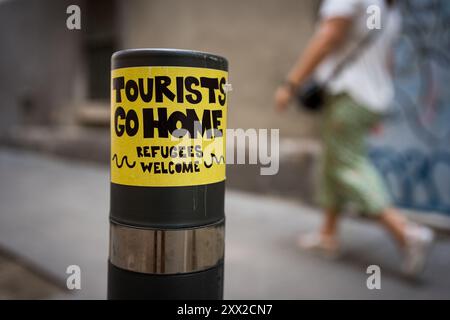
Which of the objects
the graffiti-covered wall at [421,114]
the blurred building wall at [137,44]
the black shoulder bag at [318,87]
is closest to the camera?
the black shoulder bag at [318,87]

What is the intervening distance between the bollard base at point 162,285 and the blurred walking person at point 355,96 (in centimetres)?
147

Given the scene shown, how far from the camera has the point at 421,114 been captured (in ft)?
11.5

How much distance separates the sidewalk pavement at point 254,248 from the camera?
7.68 ft

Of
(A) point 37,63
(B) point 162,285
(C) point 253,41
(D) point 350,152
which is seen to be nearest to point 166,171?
(B) point 162,285

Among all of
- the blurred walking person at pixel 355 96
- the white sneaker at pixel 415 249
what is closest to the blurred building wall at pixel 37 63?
the blurred walking person at pixel 355 96

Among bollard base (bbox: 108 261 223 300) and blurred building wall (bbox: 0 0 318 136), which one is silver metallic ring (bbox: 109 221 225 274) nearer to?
bollard base (bbox: 108 261 223 300)

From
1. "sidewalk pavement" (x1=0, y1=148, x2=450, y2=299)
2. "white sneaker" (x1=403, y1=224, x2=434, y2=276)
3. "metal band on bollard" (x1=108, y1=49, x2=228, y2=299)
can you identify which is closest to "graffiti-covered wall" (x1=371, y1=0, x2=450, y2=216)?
"sidewalk pavement" (x1=0, y1=148, x2=450, y2=299)

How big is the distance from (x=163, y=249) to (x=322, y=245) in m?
1.92

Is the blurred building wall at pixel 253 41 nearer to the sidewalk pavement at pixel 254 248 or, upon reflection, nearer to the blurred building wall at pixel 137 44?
the blurred building wall at pixel 137 44

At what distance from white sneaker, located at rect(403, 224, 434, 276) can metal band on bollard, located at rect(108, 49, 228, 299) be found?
1585mm

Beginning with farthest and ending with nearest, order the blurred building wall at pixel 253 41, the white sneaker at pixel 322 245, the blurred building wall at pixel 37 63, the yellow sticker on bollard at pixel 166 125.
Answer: the blurred building wall at pixel 37 63 < the blurred building wall at pixel 253 41 < the white sneaker at pixel 322 245 < the yellow sticker on bollard at pixel 166 125

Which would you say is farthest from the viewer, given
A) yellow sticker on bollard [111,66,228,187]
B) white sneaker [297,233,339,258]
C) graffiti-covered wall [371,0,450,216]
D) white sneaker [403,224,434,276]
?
graffiti-covered wall [371,0,450,216]

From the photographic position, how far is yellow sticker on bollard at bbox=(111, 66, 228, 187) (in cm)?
113

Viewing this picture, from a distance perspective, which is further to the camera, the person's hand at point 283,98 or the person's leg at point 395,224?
the person's hand at point 283,98
